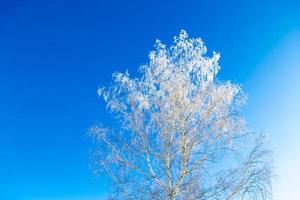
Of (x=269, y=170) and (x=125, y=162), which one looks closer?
(x=269, y=170)

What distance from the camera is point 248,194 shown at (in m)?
20.6

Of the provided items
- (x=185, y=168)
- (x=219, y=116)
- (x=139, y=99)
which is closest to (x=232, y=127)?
(x=219, y=116)

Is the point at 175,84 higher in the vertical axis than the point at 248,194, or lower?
higher

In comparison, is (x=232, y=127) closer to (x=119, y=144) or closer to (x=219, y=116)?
(x=219, y=116)

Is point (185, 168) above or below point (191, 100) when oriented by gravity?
below

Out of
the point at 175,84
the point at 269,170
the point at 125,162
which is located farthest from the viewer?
the point at 175,84

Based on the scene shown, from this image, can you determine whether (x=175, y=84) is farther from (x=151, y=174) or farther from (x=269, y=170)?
(x=269, y=170)

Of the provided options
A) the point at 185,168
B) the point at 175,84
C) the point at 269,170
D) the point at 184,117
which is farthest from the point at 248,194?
the point at 175,84

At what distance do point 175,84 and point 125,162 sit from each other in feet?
12.8

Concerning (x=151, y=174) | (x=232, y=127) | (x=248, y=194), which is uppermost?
(x=232, y=127)

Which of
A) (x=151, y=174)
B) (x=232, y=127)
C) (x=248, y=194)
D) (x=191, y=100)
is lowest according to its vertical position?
(x=248, y=194)

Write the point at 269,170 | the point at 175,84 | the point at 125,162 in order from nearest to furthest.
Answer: the point at 269,170 → the point at 125,162 → the point at 175,84

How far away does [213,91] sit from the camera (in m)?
23.3

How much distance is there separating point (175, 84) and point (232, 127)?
308cm
